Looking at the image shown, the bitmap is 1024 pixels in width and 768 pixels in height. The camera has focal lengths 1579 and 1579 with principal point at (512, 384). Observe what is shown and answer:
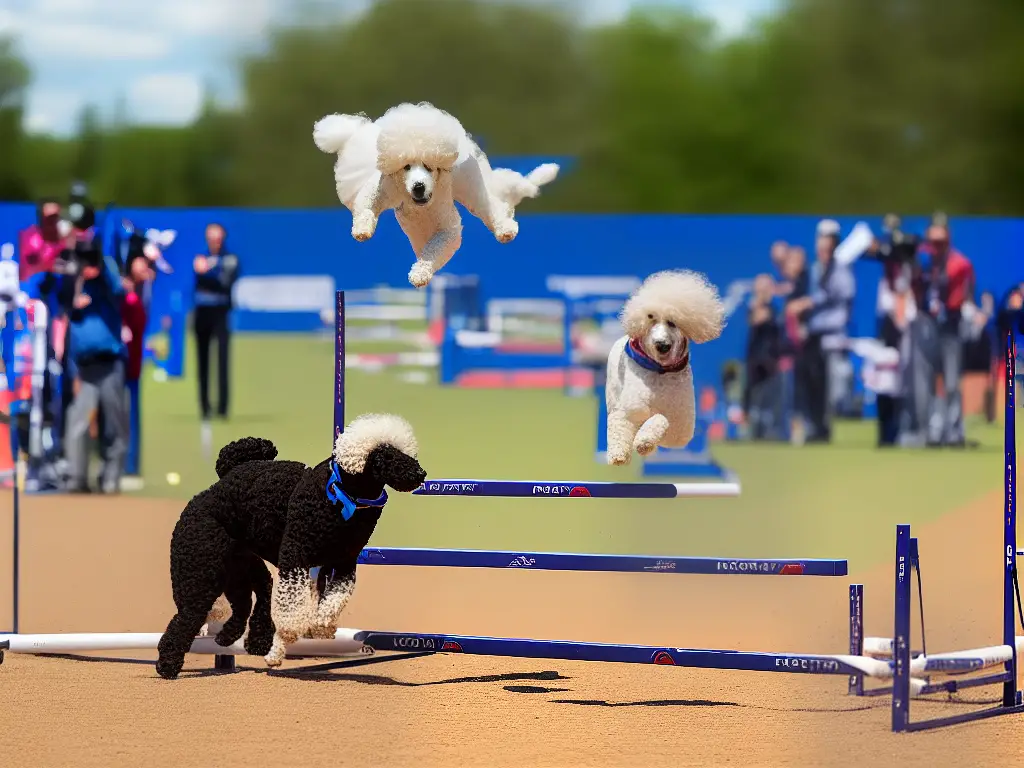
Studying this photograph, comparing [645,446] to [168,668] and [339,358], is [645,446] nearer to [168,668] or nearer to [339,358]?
[339,358]

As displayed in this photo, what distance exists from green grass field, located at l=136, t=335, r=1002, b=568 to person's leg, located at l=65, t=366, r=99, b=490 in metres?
0.56

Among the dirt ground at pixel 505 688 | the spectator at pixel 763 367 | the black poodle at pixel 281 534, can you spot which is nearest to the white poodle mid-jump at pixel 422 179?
the black poodle at pixel 281 534

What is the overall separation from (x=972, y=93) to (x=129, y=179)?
67.2 ft

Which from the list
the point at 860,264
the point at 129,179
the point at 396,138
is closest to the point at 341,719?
the point at 396,138

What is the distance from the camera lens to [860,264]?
67.1 feet

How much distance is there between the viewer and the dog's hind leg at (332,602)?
6.24 m

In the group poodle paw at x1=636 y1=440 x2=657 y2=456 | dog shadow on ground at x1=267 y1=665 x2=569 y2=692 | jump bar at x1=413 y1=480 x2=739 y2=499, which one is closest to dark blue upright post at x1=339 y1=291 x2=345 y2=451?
jump bar at x1=413 y1=480 x2=739 y2=499

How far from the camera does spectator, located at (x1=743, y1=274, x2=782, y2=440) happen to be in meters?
17.2

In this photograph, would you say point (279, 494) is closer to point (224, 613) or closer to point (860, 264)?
point (224, 613)

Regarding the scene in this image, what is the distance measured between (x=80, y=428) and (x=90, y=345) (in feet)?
2.85

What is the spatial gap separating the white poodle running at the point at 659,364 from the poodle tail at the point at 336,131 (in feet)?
4.28

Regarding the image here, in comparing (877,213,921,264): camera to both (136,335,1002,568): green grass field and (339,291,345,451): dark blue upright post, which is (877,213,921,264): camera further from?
(339,291,345,451): dark blue upright post

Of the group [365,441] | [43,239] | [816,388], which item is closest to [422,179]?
[365,441]

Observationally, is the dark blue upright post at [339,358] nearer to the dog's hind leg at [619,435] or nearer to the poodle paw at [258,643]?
the poodle paw at [258,643]
